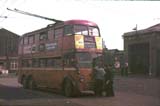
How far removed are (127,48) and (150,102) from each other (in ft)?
136

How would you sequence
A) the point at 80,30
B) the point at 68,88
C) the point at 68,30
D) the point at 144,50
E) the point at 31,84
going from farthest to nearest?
1. the point at 144,50
2. the point at 31,84
3. the point at 68,30
4. the point at 80,30
5. the point at 68,88

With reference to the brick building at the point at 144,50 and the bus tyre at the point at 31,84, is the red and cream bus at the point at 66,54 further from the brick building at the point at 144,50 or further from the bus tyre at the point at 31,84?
the brick building at the point at 144,50

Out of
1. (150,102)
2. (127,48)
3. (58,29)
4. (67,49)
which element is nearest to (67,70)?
(67,49)

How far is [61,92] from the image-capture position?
1056 inches

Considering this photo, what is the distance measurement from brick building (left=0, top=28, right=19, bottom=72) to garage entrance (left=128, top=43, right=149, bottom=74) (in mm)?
38008

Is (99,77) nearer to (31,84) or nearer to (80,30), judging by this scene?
(80,30)

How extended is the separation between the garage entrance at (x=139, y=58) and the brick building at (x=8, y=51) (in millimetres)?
38008

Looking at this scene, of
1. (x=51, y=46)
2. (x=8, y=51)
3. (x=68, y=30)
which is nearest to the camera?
(x=68, y=30)

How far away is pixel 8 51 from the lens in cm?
9606

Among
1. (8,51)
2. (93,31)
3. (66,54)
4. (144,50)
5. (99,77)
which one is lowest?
(99,77)

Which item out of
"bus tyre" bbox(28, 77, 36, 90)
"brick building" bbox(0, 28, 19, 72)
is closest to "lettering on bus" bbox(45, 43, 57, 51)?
"bus tyre" bbox(28, 77, 36, 90)

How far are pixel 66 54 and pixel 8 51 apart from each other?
241ft

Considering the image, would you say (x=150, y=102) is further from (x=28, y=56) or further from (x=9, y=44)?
(x=9, y=44)

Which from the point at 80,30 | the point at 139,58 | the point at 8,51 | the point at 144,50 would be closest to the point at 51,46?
the point at 80,30
